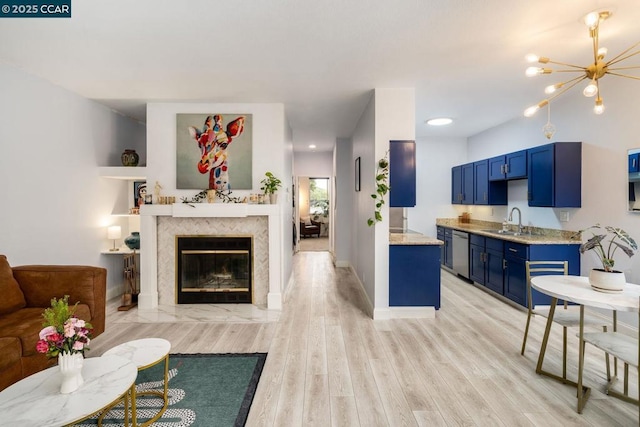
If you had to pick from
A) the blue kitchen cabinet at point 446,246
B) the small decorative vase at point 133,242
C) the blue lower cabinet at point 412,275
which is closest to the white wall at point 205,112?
the small decorative vase at point 133,242

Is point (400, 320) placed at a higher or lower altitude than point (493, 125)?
lower

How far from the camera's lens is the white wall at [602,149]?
131 inches

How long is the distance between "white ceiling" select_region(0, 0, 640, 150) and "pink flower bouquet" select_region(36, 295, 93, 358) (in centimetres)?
208

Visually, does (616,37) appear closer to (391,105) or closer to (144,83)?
(391,105)

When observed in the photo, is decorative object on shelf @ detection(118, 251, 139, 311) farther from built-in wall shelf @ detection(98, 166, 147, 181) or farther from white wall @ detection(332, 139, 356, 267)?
white wall @ detection(332, 139, 356, 267)

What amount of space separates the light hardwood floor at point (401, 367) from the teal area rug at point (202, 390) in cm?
12

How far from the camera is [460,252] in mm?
5594

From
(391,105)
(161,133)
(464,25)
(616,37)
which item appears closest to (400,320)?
→ (391,105)

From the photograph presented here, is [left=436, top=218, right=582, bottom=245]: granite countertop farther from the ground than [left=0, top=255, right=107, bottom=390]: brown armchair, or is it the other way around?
[left=436, top=218, right=582, bottom=245]: granite countertop

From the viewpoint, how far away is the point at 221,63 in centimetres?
306

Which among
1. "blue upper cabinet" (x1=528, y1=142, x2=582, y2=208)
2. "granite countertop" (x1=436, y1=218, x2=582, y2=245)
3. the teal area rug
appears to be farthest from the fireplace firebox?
"blue upper cabinet" (x1=528, y1=142, x2=582, y2=208)

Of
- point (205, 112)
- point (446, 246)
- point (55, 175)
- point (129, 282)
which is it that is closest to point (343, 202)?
point (446, 246)

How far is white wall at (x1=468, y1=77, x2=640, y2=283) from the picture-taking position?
131 inches

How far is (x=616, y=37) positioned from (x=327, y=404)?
382cm
